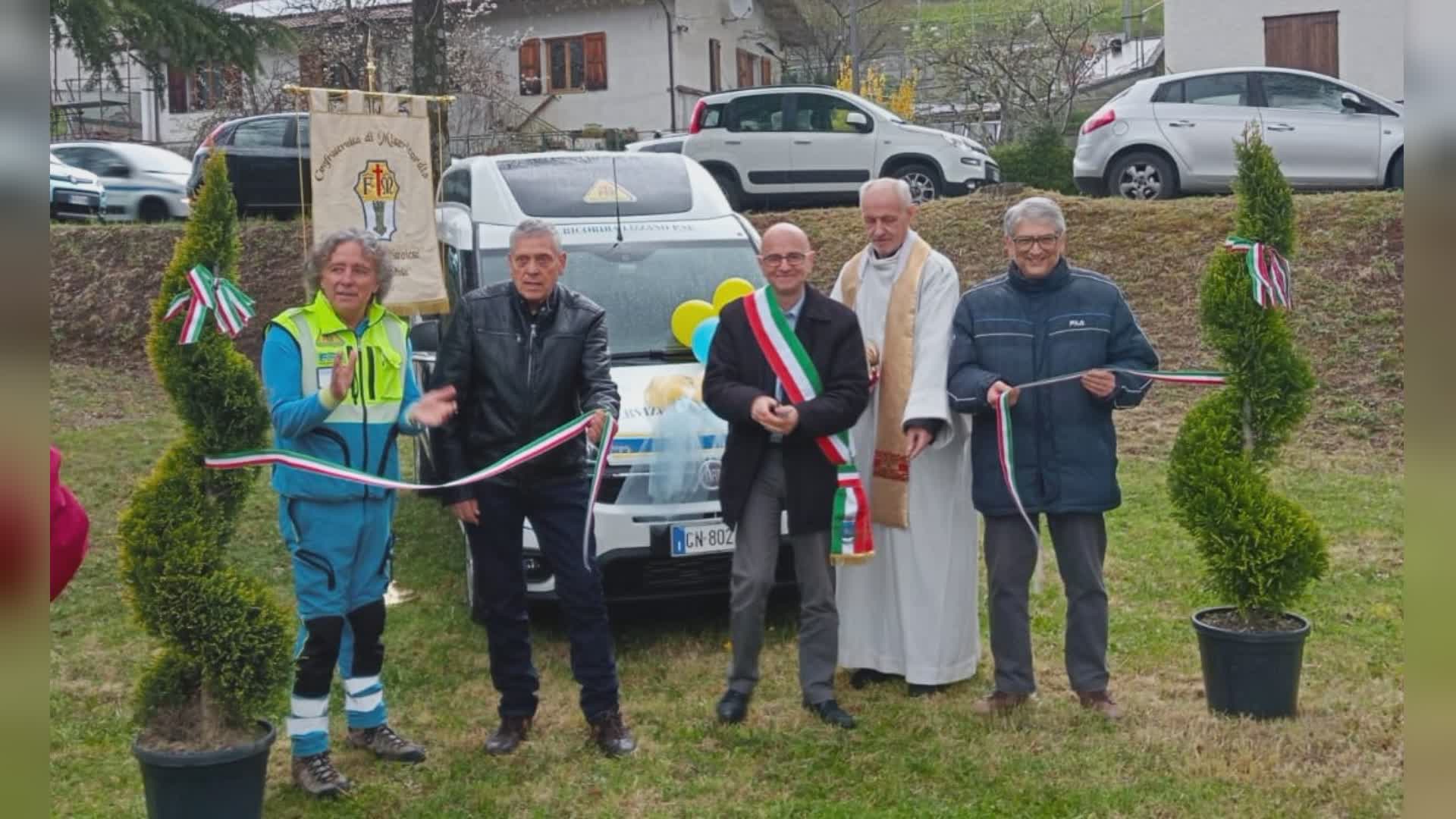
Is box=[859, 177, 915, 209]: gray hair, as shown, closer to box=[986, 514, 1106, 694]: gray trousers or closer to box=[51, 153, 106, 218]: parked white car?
box=[986, 514, 1106, 694]: gray trousers

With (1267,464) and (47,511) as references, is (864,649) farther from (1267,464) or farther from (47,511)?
(47,511)

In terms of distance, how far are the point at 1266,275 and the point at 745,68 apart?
3519cm

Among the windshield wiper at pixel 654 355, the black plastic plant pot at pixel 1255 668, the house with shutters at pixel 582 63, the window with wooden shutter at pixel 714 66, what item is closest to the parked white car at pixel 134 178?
the house with shutters at pixel 582 63

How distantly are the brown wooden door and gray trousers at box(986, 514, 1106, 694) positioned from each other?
928 inches

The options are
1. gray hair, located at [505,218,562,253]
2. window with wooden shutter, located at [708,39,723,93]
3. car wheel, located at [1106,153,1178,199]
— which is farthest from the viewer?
window with wooden shutter, located at [708,39,723,93]

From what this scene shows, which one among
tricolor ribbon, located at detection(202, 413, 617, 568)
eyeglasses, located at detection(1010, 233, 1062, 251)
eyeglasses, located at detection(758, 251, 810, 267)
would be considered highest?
eyeglasses, located at detection(1010, 233, 1062, 251)

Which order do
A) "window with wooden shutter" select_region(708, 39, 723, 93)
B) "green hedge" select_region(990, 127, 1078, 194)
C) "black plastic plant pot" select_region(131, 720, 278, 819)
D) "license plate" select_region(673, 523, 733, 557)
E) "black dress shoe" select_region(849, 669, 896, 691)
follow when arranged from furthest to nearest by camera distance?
"window with wooden shutter" select_region(708, 39, 723, 93) < "green hedge" select_region(990, 127, 1078, 194) < "license plate" select_region(673, 523, 733, 557) < "black dress shoe" select_region(849, 669, 896, 691) < "black plastic plant pot" select_region(131, 720, 278, 819)

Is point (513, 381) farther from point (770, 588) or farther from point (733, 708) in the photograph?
point (733, 708)

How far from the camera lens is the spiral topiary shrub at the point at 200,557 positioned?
14.7 feet

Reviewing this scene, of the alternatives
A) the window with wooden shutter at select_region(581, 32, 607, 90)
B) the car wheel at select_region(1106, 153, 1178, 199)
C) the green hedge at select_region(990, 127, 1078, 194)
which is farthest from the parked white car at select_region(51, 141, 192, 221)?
the window with wooden shutter at select_region(581, 32, 607, 90)

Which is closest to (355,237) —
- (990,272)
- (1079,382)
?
(1079,382)

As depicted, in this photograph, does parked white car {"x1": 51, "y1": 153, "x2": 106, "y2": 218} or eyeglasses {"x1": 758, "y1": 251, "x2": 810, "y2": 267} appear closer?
eyeglasses {"x1": 758, "y1": 251, "x2": 810, "y2": 267}

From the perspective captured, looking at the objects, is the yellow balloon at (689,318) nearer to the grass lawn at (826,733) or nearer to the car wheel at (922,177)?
the grass lawn at (826,733)

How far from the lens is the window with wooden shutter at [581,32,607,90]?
3562 centimetres
